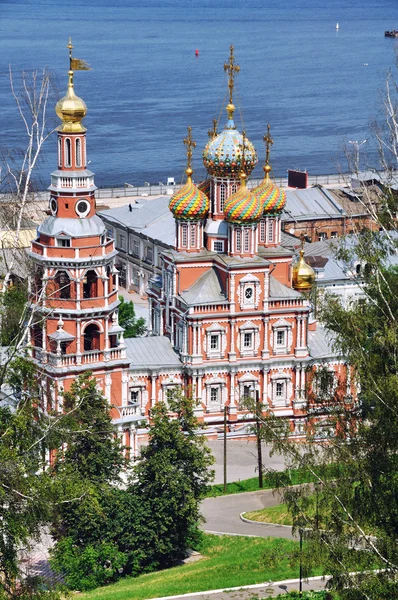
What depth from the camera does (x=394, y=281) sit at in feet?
93.5

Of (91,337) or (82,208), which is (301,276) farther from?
(82,208)

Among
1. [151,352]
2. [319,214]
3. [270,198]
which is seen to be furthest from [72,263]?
[319,214]

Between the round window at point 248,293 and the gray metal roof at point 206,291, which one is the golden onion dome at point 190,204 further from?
the round window at point 248,293

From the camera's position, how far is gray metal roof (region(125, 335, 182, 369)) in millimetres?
44031

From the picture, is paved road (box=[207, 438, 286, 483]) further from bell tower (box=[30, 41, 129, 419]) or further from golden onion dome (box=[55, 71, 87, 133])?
golden onion dome (box=[55, 71, 87, 133])

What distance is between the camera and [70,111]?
39.3m

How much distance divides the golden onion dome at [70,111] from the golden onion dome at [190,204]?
6.07m

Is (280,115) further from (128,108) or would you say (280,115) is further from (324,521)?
(324,521)

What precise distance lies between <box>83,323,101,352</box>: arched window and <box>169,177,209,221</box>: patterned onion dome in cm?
620

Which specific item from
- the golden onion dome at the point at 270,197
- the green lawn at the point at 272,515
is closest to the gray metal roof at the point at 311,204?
the golden onion dome at the point at 270,197

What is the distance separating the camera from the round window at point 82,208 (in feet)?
130

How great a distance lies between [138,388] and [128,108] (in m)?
86.0

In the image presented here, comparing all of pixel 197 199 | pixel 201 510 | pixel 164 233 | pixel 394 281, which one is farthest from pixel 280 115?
pixel 394 281

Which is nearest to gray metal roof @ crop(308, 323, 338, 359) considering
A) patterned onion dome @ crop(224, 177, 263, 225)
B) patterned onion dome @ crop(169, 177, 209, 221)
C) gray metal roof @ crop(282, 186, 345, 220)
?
patterned onion dome @ crop(224, 177, 263, 225)
